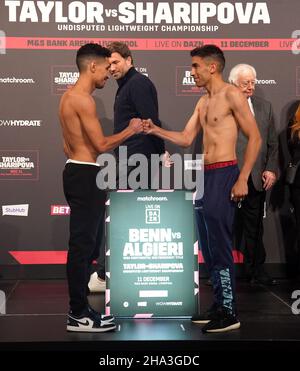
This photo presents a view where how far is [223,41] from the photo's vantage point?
5.55m

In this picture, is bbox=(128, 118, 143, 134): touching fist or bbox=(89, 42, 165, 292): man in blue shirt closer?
bbox=(128, 118, 143, 134): touching fist

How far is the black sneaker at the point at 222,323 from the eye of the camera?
141 inches

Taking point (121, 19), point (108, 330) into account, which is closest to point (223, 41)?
point (121, 19)

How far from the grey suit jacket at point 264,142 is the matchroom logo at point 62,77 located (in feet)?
4.94

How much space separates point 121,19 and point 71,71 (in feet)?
2.01

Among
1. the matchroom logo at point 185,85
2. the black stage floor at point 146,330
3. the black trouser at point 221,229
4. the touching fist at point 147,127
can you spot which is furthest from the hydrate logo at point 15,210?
the black trouser at point 221,229

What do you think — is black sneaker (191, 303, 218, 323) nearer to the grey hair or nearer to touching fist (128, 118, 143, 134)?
touching fist (128, 118, 143, 134)

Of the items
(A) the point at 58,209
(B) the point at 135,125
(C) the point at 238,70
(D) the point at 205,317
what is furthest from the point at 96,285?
(C) the point at 238,70

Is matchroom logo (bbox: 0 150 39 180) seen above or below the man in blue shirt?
below

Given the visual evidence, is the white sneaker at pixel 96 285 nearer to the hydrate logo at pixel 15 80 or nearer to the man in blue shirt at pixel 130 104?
the man in blue shirt at pixel 130 104

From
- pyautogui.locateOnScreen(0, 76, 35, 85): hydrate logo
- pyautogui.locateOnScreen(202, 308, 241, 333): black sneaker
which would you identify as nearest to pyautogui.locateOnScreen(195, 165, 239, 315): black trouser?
pyautogui.locateOnScreen(202, 308, 241, 333): black sneaker

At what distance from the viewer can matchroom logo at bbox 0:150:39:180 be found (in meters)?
5.50

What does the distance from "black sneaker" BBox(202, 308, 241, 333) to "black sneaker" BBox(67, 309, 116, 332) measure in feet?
1.75

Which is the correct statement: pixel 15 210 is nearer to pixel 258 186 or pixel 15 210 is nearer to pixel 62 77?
pixel 62 77
